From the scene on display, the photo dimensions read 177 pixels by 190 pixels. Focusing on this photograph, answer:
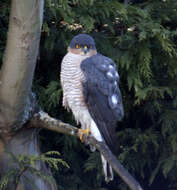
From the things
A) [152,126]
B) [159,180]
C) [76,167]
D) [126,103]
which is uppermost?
[126,103]

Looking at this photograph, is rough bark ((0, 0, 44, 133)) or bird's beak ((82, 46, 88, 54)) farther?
bird's beak ((82, 46, 88, 54))

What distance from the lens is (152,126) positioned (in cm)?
445

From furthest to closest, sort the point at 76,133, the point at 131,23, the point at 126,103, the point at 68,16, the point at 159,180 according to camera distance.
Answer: the point at 159,180 < the point at 126,103 < the point at 131,23 < the point at 68,16 < the point at 76,133

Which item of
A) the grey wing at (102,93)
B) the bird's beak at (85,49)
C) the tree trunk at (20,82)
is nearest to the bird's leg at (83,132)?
the grey wing at (102,93)

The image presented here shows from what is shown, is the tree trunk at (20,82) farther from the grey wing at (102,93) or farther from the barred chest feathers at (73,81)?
the grey wing at (102,93)

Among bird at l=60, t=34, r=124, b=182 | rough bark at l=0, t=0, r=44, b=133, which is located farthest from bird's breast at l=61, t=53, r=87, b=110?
rough bark at l=0, t=0, r=44, b=133

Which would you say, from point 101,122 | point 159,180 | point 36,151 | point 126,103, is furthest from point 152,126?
point 36,151

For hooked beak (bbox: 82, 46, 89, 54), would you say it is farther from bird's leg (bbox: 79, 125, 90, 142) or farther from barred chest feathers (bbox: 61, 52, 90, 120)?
bird's leg (bbox: 79, 125, 90, 142)

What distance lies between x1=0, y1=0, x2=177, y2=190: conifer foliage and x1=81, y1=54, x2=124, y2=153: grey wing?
A: 0.40 metres

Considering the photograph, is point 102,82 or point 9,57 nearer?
point 9,57

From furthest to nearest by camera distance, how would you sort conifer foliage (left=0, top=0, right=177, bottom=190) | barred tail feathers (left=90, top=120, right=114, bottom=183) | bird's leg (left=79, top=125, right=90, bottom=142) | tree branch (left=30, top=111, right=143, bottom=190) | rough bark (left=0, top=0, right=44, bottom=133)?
conifer foliage (left=0, top=0, right=177, bottom=190) < barred tail feathers (left=90, top=120, right=114, bottom=183) < bird's leg (left=79, top=125, right=90, bottom=142) < tree branch (left=30, top=111, right=143, bottom=190) < rough bark (left=0, top=0, right=44, bottom=133)

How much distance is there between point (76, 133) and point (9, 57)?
0.97 metres

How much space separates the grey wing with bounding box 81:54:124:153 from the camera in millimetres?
3377

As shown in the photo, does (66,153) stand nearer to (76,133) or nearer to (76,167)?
(76,167)
